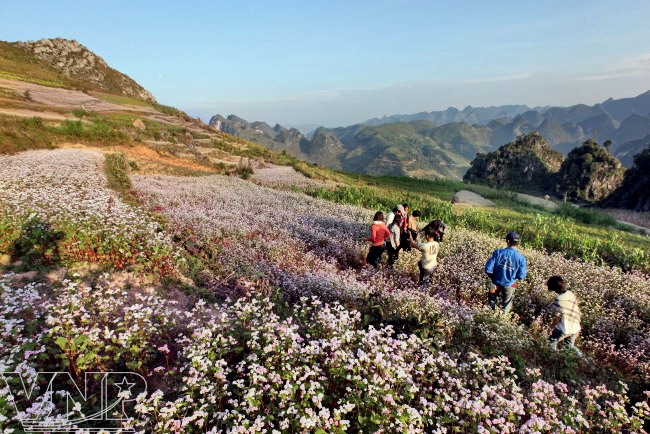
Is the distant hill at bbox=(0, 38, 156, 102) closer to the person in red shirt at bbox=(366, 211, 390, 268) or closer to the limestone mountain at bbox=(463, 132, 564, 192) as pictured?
the person in red shirt at bbox=(366, 211, 390, 268)

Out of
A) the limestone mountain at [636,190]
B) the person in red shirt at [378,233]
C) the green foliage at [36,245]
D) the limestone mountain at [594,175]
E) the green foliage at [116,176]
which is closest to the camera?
the green foliage at [36,245]

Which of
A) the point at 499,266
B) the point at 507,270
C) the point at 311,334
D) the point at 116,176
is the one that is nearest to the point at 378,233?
the point at 499,266

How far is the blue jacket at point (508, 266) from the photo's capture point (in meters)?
9.24

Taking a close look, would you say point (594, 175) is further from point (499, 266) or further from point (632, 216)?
point (499, 266)

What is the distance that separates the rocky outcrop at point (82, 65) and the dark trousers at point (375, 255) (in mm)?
101936

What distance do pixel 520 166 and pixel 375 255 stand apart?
108m

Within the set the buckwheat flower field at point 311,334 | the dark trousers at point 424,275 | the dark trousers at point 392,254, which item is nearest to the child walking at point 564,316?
the buckwheat flower field at point 311,334

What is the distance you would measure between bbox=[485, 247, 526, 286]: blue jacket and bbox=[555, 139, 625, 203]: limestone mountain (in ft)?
275

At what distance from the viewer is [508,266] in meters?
9.29

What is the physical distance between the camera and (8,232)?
30.1ft

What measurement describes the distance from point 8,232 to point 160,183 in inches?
538

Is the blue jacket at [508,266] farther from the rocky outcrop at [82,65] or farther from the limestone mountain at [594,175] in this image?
the rocky outcrop at [82,65]

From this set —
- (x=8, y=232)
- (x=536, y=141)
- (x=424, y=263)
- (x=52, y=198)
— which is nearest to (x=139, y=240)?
(x=8, y=232)

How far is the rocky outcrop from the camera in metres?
95.8
